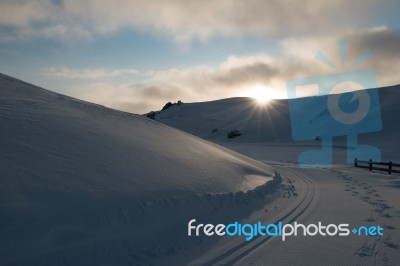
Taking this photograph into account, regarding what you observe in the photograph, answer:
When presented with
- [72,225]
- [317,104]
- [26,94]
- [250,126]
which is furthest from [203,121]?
[72,225]

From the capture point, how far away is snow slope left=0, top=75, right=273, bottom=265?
5.16 metres

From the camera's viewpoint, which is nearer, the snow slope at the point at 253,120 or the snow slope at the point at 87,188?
the snow slope at the point at 87,188

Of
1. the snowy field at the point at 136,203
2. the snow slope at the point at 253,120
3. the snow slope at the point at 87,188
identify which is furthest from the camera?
the snow slope at the point at 253,120

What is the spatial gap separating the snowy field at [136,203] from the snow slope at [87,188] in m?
0.02

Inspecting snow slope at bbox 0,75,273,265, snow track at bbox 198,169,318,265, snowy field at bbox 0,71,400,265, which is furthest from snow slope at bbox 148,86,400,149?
snow slope at bbox 0,75,273,265

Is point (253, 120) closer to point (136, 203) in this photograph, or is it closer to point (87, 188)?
point (136, 203)

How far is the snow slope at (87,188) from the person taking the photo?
516 cm

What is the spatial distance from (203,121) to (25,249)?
10159cm

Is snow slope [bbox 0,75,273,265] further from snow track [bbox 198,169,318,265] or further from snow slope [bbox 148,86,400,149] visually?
snow slope [bbox 148,86,400,149]

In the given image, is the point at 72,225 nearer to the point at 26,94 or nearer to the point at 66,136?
the point at 66,136

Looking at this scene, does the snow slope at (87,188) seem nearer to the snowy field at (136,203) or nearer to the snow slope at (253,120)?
the snowy field at (136,203)

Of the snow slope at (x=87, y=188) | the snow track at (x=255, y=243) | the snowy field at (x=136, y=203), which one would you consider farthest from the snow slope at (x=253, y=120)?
the snow slope at (x=87, y=188)

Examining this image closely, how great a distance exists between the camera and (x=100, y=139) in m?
9.73

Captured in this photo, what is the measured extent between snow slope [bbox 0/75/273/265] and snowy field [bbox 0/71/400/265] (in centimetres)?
2
